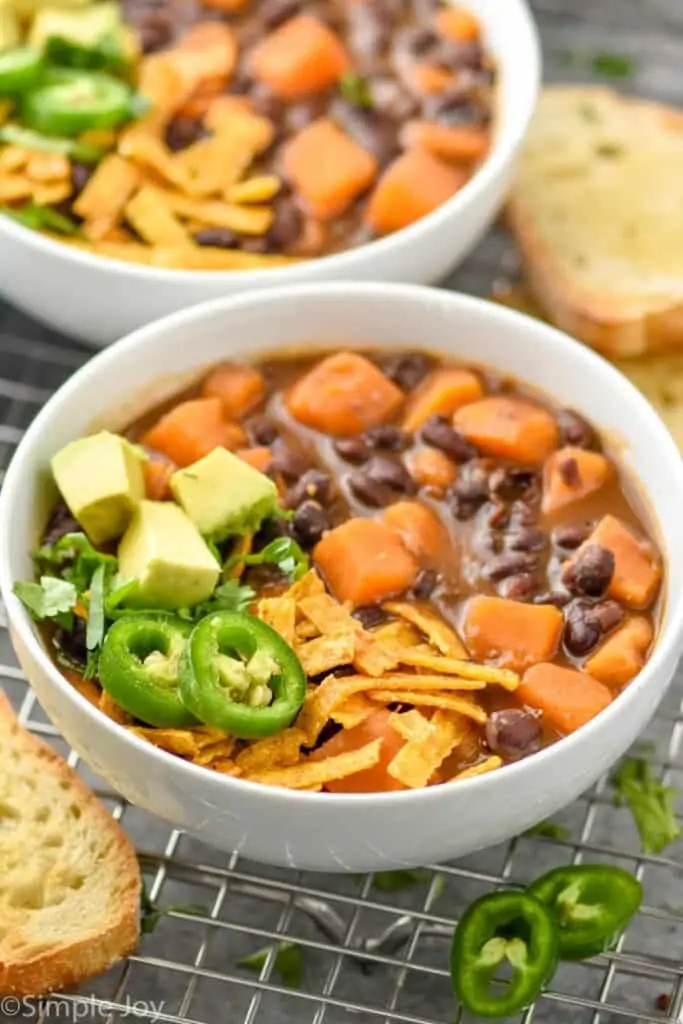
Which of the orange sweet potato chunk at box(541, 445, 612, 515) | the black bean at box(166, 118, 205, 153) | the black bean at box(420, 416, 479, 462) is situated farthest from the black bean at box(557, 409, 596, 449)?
the black bean at box(166, 118, 205, 153)

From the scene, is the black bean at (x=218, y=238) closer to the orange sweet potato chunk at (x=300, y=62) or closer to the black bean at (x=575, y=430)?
the orange sweet potato chunk at (x=300, y=62)

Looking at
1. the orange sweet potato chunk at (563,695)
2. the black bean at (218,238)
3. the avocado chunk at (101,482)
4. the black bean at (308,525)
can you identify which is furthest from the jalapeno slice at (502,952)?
the black bean at (218,238)

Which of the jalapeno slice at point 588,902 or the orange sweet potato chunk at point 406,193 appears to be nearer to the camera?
the jalapeno slice at point 588,902

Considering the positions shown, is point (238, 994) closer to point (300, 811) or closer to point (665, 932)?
point (300, 811)

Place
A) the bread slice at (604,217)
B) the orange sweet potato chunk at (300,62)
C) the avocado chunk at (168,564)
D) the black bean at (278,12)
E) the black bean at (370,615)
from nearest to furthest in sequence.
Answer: the avocado chunk at (168,564), the black bean at (370,615), the bread slice at (604,217), the orange sweet potato chunk at (300,62), the black bean at (278,12)

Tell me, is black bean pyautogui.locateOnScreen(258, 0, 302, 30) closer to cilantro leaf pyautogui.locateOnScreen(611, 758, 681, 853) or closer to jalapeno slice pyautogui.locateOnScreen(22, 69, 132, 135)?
jalapeno slice pyautogui.locateOnScreen(22, 69, 132, 135)

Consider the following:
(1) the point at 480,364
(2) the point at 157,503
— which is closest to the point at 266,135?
(1) the point at 480,364

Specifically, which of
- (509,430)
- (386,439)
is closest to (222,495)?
(386,439)
